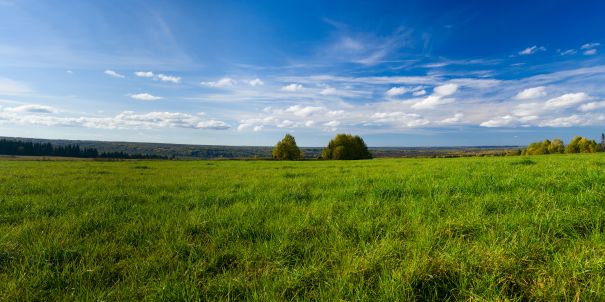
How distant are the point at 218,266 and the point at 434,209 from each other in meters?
4.09

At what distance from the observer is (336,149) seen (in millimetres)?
83312

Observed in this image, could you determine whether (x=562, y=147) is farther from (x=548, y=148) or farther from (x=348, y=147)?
(x=348, y=147)

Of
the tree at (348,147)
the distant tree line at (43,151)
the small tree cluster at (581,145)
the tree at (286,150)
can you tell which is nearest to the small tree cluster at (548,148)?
the small tree cluster at (581,145)

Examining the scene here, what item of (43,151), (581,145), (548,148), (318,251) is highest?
(581,145)

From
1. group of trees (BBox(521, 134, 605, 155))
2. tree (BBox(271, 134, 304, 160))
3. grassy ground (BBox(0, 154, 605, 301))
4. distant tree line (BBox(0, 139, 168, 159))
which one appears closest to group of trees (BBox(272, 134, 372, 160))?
tree (BBox(271, 134, 304, 160))

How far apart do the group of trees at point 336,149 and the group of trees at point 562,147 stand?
206 ft

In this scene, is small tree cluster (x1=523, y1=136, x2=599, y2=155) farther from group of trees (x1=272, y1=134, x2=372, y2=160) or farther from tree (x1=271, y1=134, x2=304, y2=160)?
tree (x1=271, y1=134, x2=304, y2=160)

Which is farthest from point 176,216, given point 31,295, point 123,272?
point 31,295

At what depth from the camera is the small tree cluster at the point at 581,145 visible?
8525 cm

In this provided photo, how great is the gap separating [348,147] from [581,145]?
7042cm

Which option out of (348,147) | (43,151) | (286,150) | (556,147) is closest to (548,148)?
(556,147)

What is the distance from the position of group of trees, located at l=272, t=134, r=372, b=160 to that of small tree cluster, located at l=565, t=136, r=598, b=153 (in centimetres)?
6332

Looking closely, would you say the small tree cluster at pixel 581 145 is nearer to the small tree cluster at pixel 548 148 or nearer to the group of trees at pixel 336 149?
the small tree cluster at pixel 548 148

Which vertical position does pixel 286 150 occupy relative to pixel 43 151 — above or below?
above
